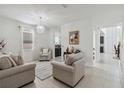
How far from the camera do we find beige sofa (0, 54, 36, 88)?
1989 millimetres

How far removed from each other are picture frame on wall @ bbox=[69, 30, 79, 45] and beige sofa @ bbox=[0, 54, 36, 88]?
3.25 metres

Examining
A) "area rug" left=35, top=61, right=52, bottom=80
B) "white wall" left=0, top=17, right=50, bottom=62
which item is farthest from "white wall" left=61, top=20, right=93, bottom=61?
"white wall" left=0, top=17, right=50, bottom=62

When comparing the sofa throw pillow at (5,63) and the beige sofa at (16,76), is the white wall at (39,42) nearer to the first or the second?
the beige sofa at (16,76)

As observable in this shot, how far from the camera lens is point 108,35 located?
9.86 meters

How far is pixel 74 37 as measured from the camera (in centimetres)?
532

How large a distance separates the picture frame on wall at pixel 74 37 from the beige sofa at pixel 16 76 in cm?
325

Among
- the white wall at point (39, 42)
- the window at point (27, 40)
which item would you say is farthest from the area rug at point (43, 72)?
the white wall at point (39, 42)

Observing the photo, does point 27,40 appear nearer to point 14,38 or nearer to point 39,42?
point 14,38

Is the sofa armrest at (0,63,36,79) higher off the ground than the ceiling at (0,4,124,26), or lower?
lower

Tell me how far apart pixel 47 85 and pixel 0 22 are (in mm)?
3902

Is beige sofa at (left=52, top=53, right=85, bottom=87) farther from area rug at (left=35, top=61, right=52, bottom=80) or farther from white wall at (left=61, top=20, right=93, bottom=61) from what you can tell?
white wall at (left=61, top=20, right=93, bottom=61)

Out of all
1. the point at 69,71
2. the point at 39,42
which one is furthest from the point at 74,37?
the point at 69,71

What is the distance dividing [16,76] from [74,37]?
387 cm
